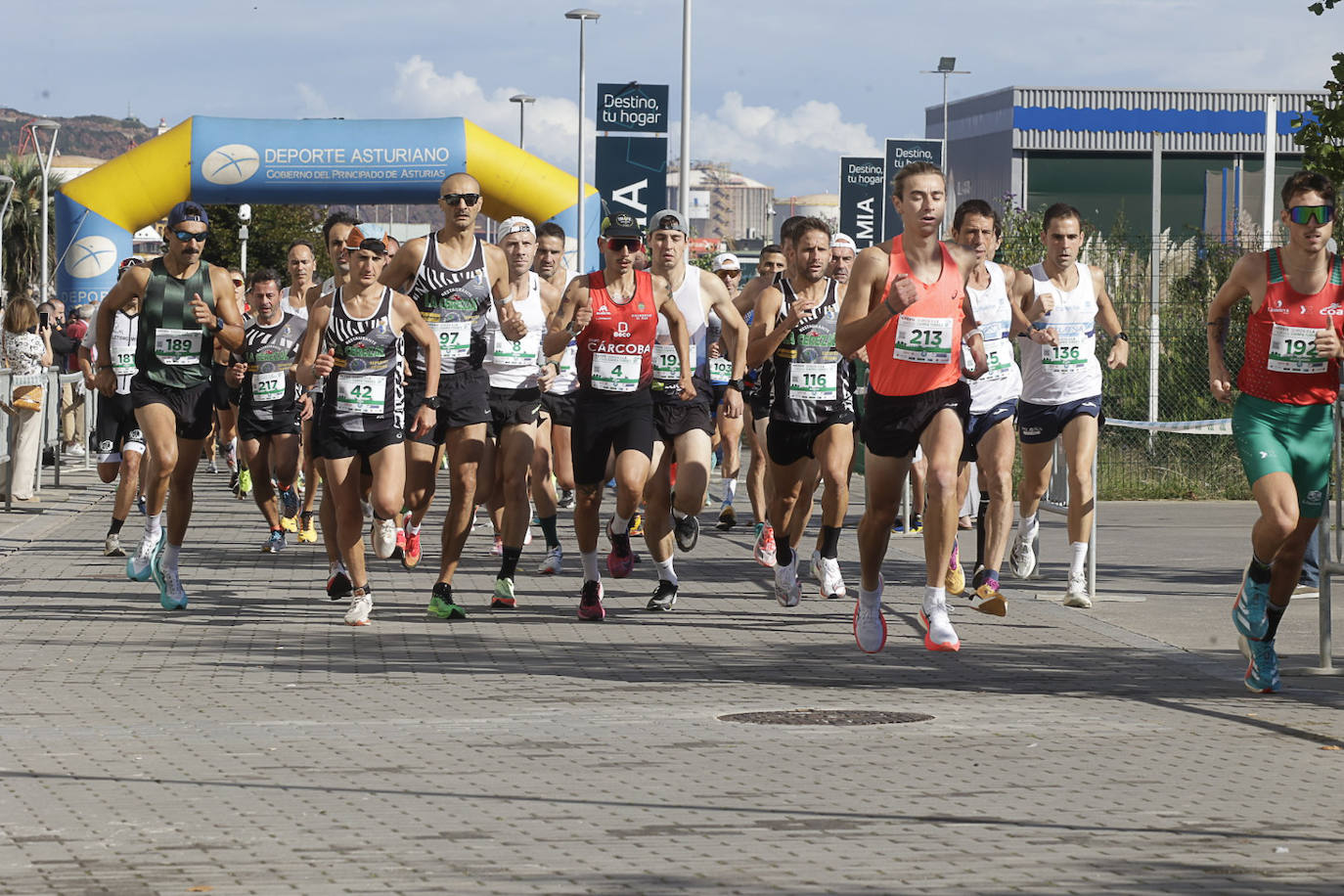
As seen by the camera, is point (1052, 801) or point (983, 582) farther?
point (983, 582)

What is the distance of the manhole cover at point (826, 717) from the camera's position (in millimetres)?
7672

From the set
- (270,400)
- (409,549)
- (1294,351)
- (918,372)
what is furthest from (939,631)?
(270,400)

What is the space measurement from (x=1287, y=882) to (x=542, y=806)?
83.2 inches

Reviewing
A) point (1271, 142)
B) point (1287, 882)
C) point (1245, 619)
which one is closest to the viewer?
point (1287, 882)

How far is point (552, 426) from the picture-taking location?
14812 millimetres

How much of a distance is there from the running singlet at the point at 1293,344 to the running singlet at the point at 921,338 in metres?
1.23

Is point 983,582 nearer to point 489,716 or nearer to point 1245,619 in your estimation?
point 1245,619

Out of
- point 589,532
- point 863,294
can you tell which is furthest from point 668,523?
point 863,294

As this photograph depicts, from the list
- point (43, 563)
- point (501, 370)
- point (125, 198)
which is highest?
point (125, 198)

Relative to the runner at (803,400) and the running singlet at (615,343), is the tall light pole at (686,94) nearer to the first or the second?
the runner at (803,400)

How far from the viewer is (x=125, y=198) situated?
2878 centimetres

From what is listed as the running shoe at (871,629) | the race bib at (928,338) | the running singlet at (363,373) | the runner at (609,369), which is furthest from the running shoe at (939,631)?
the running singlet at (363,373)

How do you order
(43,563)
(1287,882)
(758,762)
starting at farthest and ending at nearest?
(43,563) → (758,762) → (1287,882)

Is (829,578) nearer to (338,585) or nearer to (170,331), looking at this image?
(338,585)
